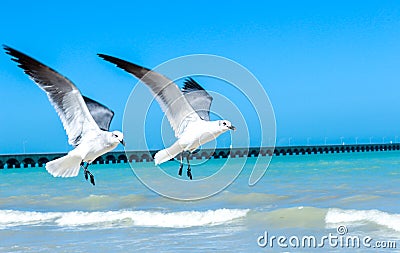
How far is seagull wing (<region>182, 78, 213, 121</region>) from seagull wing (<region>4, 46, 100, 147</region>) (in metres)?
1.65

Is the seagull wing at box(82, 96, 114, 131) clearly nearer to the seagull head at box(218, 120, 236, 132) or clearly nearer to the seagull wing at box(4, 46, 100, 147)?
the seagull wing at box(4, 46, 100, 147)

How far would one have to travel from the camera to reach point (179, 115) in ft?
29.5

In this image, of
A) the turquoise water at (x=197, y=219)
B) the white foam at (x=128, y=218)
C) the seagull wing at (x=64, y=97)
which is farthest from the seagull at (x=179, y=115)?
the white foam at (x=128, y=218)

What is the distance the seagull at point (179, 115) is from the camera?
8.07 meters

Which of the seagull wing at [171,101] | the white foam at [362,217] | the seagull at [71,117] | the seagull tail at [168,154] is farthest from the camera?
the white foam at [362,217]

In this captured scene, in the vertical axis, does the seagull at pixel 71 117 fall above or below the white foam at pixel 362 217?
above

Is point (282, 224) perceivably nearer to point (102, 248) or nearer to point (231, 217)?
point (231, 217)

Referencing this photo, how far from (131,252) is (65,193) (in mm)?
18580

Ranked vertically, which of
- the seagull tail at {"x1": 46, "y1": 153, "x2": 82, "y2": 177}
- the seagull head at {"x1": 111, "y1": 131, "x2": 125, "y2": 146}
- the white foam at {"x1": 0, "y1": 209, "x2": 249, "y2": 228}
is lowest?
the white foam at {"x1": 0, "y1": 209, "x2": 249, "y2": 228}

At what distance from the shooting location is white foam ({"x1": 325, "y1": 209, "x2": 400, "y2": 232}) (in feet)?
54.2

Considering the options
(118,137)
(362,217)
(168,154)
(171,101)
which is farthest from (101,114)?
(362,217)

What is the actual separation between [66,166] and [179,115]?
1702mm

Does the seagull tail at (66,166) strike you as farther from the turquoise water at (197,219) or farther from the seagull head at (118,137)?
the turquoise water at (197,219)

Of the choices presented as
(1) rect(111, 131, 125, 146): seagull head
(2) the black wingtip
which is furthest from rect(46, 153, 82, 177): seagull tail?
(2) the black wingtip
